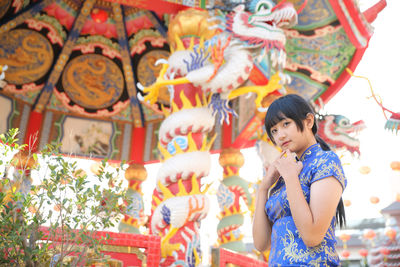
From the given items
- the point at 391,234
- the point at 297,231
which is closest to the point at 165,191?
the point at 297,231

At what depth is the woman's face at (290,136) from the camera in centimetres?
146

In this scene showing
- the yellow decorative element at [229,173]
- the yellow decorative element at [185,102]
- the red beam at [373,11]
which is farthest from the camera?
the yellow decorative element at [229,173]

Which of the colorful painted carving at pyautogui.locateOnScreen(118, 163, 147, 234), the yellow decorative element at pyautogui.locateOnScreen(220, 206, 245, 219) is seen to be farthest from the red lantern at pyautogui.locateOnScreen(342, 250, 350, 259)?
the colorful painted carving at pyautogui.locateOnScreen(118, 163, 147, 234)

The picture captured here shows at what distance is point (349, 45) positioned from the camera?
618cm

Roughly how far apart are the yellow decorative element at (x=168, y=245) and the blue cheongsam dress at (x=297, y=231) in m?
2.54

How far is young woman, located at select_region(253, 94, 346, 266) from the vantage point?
4.08ft

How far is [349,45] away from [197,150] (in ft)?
11.1

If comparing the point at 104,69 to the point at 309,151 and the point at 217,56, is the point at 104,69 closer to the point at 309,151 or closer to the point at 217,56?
the point at 217,56

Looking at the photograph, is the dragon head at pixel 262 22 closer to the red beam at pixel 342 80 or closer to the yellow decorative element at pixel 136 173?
the red beam at pixel 342 80

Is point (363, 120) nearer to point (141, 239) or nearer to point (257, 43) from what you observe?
point (257, 43)

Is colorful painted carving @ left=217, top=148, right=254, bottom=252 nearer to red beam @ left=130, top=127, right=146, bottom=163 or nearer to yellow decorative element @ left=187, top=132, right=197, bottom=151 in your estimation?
red beam @ left=130, top=127, right=146, bottom=163

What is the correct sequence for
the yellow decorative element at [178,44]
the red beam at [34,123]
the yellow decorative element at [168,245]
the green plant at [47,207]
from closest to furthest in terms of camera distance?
1. the green plant at [47,207]
2. the yellow decorative element at [168,245]
3. the yellow decorative element at [178,44]
4. the red beam at [34,123]

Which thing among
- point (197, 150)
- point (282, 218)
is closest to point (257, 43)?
point (197, 150)

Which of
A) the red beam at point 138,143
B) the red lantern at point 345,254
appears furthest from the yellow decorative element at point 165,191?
the red lantern at point 345,254
